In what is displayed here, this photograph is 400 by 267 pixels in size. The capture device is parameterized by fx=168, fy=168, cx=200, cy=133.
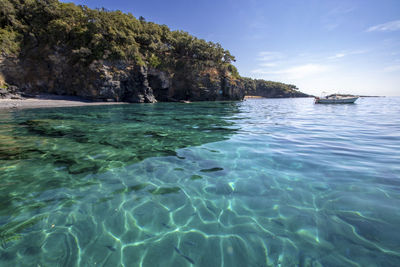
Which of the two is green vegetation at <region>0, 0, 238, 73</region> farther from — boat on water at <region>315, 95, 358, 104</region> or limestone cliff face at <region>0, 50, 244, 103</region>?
boat on water at <region>315, 95, 358, 104</region>

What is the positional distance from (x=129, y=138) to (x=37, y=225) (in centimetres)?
519

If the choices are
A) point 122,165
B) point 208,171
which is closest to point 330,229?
point 208,171

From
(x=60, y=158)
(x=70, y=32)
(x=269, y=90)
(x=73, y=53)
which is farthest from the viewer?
(x=269, y=90)

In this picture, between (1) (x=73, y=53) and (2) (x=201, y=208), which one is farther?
(1) (x=73, y=53)

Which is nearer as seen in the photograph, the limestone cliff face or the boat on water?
the limestone cliff face

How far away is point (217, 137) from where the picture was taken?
756 centimetres

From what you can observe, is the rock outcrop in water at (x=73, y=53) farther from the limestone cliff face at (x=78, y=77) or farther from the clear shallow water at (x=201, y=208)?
the clear shallow water at (x=201, y=208)

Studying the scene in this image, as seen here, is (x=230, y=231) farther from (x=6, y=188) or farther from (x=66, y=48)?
(x=66, y=48)

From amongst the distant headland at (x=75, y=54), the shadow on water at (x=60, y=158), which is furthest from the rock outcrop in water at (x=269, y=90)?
the shadow on water at (x=60, y=158)

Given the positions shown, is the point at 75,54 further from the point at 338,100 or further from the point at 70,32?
the point at 338,100

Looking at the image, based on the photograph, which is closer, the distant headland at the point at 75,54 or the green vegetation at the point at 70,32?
the distant headland at the point at 75,54

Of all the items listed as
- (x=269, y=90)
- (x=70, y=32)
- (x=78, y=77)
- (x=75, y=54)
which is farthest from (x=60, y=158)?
(x=269, y=90)

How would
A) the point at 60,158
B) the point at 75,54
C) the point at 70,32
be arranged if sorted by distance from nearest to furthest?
the point at 60,158, the point at 75,54, the point at 70,32

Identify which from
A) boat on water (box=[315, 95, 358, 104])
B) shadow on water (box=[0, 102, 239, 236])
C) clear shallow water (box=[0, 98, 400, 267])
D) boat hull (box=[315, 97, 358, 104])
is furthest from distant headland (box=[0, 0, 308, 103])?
boat hull (box=[315, 97, 358, 104])
